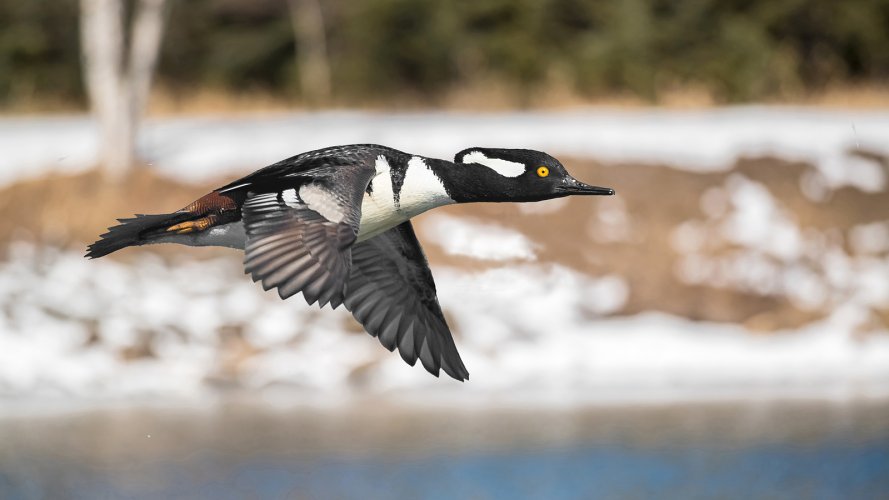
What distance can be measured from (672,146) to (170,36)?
1202 centimetres

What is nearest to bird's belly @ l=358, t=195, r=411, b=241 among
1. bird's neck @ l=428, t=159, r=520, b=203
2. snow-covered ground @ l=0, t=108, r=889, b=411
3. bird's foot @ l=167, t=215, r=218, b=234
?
bird's neck @ l=428, t=159, r=520, b=203

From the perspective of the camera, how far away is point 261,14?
25609 millimetres

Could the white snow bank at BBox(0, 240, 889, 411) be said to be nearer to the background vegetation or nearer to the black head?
the black head

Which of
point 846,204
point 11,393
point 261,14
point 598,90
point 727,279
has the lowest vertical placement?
point 11,393

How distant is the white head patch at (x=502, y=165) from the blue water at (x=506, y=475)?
3514 mm

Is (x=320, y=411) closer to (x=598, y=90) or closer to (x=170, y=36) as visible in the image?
(x=598, y=90)

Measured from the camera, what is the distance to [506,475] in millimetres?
8531

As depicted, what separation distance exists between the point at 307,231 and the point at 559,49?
1679 centimetres

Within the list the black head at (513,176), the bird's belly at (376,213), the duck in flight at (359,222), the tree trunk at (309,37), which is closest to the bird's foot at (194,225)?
the duck in flight at (359,222)

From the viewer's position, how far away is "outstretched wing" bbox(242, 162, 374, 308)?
13.7 ft

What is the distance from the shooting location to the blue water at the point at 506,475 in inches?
320

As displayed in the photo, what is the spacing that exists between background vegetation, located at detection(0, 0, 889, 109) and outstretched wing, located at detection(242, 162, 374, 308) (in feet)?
45.1

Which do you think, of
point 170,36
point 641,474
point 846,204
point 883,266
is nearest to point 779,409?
point 641,474

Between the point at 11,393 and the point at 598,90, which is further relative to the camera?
the point at 598,90
